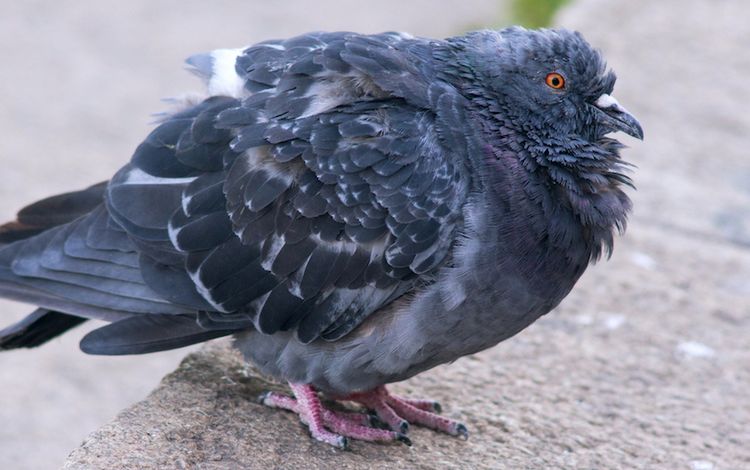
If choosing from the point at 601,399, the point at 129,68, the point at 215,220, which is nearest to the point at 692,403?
the point at 601,399

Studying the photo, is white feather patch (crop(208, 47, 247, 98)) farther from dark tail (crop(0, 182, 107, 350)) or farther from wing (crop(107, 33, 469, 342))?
dark tail (crop(0, 182, 107, 350))

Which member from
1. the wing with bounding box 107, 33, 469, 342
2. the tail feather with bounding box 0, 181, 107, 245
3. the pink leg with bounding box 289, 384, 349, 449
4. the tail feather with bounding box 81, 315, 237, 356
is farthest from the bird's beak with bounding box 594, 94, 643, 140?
the tail feather with bounding box 0, 181, 107, 245

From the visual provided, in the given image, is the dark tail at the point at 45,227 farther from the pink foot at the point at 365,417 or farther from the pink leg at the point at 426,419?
the pink leg at the point at 426,419

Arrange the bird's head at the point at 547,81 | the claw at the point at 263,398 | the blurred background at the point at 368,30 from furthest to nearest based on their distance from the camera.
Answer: the blurred background at the point at 368,30
the claw at the point at 263,398
the bird's head at the point at 547,81

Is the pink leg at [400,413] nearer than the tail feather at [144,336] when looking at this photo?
No

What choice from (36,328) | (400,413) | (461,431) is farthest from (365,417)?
Result: (36,328)

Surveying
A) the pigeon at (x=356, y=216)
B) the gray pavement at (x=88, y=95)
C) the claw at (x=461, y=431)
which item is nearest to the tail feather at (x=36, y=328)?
the pigeon at (x=356, y=216)

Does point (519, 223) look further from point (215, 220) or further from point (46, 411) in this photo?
point (46, 411)
